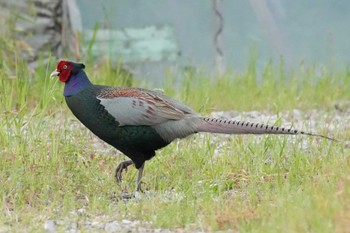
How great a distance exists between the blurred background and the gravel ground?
1536 mm

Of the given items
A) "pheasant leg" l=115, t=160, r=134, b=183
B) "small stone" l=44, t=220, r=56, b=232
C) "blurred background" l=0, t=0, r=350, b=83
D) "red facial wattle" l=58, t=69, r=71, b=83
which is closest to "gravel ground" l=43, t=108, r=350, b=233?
"small stone" l=44, t=220, r=56, b=232

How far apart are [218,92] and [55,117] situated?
2.42 m

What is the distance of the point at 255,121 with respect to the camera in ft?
29.3

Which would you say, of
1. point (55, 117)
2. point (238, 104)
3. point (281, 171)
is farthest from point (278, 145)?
point (238, 104)

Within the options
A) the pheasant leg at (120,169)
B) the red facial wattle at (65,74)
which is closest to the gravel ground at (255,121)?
the pheasant leg at (120,169)

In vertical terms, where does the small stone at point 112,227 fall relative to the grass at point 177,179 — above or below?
below

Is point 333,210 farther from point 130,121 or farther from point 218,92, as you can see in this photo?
point 218,92

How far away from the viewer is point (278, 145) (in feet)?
23.8

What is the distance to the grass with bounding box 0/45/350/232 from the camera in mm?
5430

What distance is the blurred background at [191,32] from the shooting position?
1117cm

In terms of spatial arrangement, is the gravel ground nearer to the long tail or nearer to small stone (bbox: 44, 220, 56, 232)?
small stone (bbox: 44, 220, 56, 232)

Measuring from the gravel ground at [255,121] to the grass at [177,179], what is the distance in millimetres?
54

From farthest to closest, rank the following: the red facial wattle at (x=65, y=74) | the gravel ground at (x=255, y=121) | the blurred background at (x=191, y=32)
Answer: the blurred background at (x=191, y=32), the red facial wattle at (x=65, y=74), the gravel ground at (x=255, y=121)

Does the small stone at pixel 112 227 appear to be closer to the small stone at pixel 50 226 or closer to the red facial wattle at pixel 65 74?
the small stone at pixel 50 226
